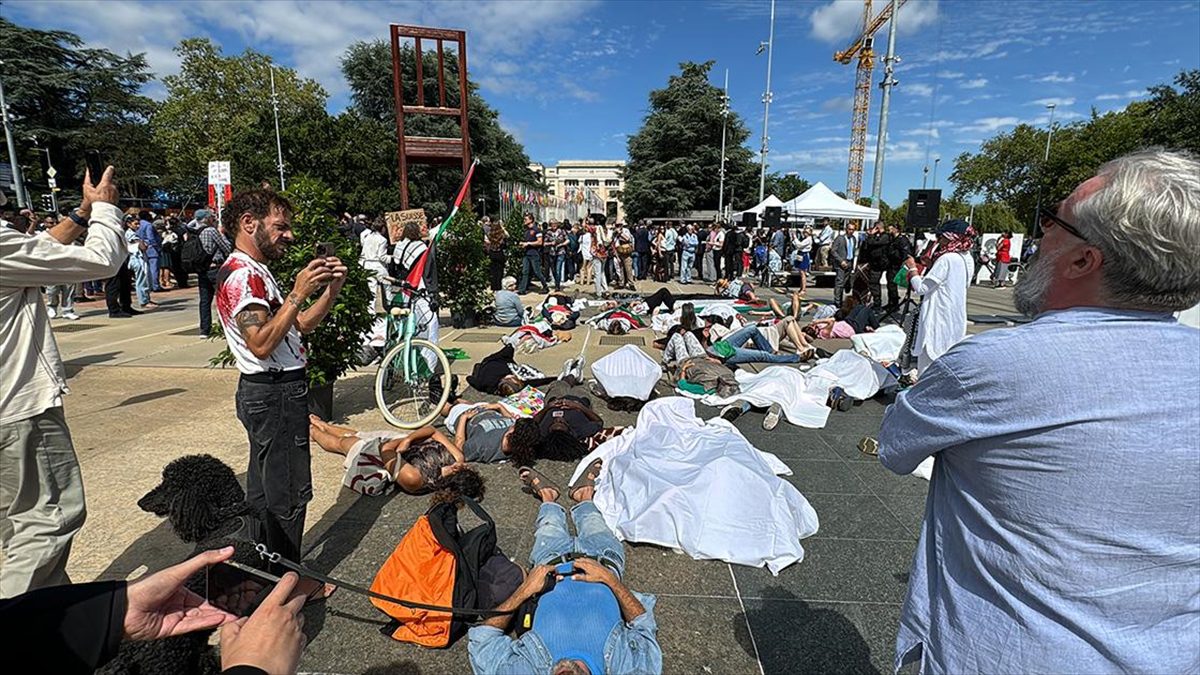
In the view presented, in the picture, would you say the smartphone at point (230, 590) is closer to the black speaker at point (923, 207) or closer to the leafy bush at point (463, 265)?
the leafy bush at point (463, 265)

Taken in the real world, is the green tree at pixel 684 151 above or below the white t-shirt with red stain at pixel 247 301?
above

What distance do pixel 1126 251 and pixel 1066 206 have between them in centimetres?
15

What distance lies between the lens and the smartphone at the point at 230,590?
1.47 m

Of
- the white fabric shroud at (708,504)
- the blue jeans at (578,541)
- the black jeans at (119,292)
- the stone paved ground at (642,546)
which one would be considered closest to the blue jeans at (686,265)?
the stone paved ground at (642,546)

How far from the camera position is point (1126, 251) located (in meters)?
1.01

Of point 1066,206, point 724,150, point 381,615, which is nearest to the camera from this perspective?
point 1066,206

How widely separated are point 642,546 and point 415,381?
10.5 ft

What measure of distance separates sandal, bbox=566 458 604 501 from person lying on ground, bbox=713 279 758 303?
8.86 metres

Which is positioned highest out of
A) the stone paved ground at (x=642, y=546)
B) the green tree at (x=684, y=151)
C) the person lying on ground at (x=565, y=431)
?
the green tree at (x=684, y=151)

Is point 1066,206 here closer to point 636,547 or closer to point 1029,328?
point 1029,328

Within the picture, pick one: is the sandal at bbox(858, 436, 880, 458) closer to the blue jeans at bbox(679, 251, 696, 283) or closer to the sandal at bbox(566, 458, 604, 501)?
the sandal at bbox(566, 458, 604, 501)

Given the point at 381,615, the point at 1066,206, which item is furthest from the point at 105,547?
the point at 1066,206

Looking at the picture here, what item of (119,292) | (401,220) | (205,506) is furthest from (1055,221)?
(119,292)

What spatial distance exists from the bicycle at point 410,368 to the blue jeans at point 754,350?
4130mm
